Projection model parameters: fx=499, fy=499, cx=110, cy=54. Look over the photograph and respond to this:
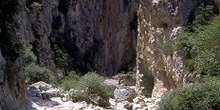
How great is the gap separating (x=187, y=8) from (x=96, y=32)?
1399 inches

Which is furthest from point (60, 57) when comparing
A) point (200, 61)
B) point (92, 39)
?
point (200, 61)

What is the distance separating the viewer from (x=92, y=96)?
2495 cm

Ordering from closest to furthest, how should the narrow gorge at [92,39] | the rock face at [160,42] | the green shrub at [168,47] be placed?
the narrow gorge at [92,39] < the green shrub at [168,47] < the rock face at [160,42]

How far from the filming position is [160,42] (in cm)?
2478

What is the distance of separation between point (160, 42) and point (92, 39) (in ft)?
105

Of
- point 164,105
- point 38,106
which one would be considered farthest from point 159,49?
point 164,105

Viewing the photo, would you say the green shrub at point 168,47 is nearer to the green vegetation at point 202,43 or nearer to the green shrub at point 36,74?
the green vegetation at point 202,43

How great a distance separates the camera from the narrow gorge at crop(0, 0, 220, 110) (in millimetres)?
20531

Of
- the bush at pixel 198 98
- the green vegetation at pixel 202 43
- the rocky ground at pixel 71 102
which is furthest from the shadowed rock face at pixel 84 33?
the bush at pixel 198 98

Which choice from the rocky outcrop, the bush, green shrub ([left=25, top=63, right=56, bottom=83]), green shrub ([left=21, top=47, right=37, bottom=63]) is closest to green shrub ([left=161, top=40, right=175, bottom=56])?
green shrub ([left=21, top=47, right=37, bottom=63])

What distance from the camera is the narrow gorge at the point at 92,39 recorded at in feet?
67.4

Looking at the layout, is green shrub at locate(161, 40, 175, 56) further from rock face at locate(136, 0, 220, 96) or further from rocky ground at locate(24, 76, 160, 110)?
rocky ground at locate(24, 76, 160, 110)

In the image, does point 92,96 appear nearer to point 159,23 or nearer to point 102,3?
point 159,23

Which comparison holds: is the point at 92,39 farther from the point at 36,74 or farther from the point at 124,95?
the point at 124,95
